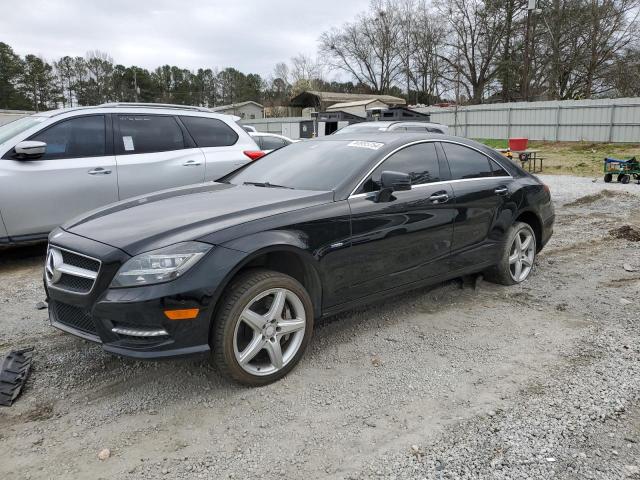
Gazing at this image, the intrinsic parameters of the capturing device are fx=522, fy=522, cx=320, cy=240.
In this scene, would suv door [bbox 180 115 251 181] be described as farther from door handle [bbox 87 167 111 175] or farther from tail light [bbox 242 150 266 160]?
door handle [bbox 87 167 111 175]

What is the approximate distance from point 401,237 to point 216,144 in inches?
157

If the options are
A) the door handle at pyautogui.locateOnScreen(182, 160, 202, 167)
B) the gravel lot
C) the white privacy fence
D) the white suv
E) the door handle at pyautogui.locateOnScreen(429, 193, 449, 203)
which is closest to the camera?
the gravel lot

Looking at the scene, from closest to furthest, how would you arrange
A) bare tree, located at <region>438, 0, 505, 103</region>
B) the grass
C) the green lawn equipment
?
the green lawn equipment
the grass
bare tree, located at <region>438, 0, 505, 103</region>

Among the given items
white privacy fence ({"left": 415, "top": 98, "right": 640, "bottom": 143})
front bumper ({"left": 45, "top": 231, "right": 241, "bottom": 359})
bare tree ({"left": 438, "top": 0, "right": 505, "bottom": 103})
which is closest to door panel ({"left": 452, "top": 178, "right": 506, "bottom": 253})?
front bumper ({"left": 45, "top": 231, "right": 241, "bottom": 359})

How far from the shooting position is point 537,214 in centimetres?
543

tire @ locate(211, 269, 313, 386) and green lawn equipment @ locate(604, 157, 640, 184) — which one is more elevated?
green lawn equipment @ locate(604, 157, 640, 184)

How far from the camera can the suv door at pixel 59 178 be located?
18.5ft

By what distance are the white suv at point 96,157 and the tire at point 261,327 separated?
336 cm

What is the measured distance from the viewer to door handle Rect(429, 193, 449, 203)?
430cm

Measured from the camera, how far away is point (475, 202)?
468 cm

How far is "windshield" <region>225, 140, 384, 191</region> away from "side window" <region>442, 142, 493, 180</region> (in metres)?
0.82

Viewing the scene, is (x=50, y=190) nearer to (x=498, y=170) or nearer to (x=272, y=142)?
(x=498, y=170)

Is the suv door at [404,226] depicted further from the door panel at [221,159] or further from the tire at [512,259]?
the door panel at [221,159]

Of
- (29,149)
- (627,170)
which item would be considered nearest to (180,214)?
(29,149)
